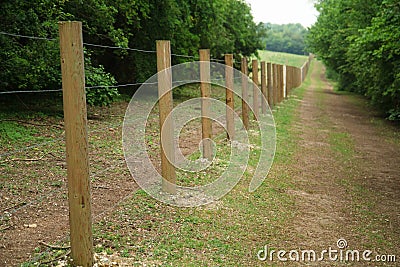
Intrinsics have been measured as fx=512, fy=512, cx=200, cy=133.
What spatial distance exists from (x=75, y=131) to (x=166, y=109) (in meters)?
2.40

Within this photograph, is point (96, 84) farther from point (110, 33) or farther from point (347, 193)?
point (347, 193)

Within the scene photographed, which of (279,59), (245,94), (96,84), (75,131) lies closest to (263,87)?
(245,94)

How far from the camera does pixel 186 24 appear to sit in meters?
17.8

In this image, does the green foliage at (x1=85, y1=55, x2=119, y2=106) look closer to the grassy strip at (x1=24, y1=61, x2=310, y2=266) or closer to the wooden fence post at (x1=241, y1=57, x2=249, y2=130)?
the wooden fence post at (x1=241, y1=57, x2=249, y2=130)

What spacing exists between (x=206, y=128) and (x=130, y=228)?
11.6ft

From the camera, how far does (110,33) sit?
40.8 ft

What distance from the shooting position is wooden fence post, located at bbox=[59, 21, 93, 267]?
4.00 metres

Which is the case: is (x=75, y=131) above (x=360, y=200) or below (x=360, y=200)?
above

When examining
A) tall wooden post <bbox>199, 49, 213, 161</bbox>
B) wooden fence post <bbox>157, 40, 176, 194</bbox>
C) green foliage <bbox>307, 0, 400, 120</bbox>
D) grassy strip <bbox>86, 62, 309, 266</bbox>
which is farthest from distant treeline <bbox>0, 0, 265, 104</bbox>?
green foliage <bbox>307, 0, 400, 120</bbox>

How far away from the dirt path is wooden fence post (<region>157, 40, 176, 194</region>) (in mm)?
1641

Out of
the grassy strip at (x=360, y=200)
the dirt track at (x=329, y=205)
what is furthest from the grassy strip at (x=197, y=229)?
the grassy strip at (x=360, y=200)

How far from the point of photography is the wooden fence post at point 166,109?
6246 mm

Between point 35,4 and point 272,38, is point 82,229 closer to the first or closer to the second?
point 35,4

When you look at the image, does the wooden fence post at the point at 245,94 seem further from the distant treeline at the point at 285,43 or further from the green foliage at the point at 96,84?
the distant treeline at the point at 285,43
